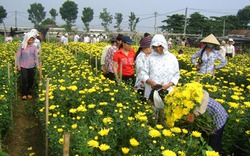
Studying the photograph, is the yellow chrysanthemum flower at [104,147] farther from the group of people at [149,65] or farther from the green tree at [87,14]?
the green tree at [87,14]

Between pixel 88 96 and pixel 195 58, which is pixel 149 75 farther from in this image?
pixel 195 58

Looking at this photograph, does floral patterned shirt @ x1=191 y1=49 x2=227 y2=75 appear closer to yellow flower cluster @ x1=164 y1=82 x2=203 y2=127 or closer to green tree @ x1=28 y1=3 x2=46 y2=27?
yellow flower cluster @ x1=164 y1=82 x2=203 y2=127

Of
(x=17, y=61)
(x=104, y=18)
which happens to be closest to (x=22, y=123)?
(x=17, y=61)

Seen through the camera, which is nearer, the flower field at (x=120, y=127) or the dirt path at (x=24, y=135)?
the flower field at (x=120, y=127)

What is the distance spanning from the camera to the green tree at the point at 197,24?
155ft

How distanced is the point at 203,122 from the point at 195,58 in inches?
119

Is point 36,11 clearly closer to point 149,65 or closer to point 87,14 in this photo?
point 87,14

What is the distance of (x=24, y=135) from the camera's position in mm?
4945

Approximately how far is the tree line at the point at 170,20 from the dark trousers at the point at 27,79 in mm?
29148

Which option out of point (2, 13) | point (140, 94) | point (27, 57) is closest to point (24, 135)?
point (27, 57)

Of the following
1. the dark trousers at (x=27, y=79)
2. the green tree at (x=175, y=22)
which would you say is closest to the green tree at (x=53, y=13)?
the green tree at (x=175, y=22)

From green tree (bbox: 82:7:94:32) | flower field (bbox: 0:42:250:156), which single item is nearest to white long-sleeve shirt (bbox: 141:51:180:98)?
flower field (bbox: 0:42:250:156)

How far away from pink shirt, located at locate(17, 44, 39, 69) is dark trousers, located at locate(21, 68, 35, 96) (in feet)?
0.44

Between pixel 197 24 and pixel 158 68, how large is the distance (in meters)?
46.2
